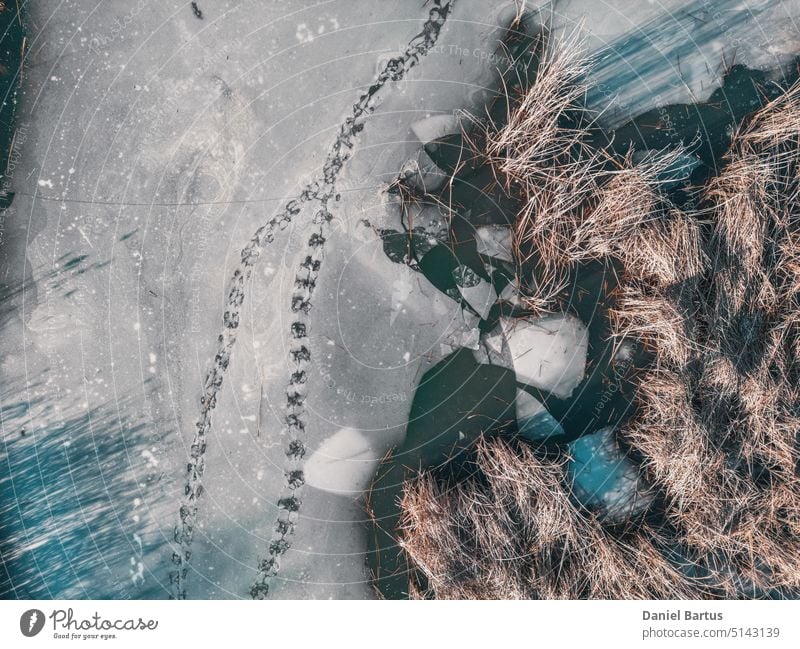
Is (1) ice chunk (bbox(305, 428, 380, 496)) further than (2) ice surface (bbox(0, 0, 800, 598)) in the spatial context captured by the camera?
Yes

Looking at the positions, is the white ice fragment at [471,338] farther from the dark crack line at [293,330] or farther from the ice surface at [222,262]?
the dark crack line at [293,330]

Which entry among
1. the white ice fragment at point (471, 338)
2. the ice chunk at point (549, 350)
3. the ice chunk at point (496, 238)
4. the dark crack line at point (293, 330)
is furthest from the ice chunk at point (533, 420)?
the dark crack line at point (293, 330)

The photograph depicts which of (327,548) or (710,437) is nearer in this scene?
(710,437)

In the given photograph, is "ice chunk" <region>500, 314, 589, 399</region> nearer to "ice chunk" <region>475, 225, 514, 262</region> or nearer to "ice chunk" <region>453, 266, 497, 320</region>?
"ice chunk" <region>453, 266, 497, 320</region>

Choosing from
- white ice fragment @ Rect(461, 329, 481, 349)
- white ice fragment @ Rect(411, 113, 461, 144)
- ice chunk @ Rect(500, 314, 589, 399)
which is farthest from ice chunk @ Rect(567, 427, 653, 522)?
white ice fragment @ Rect(411, 113, 461, 144)
